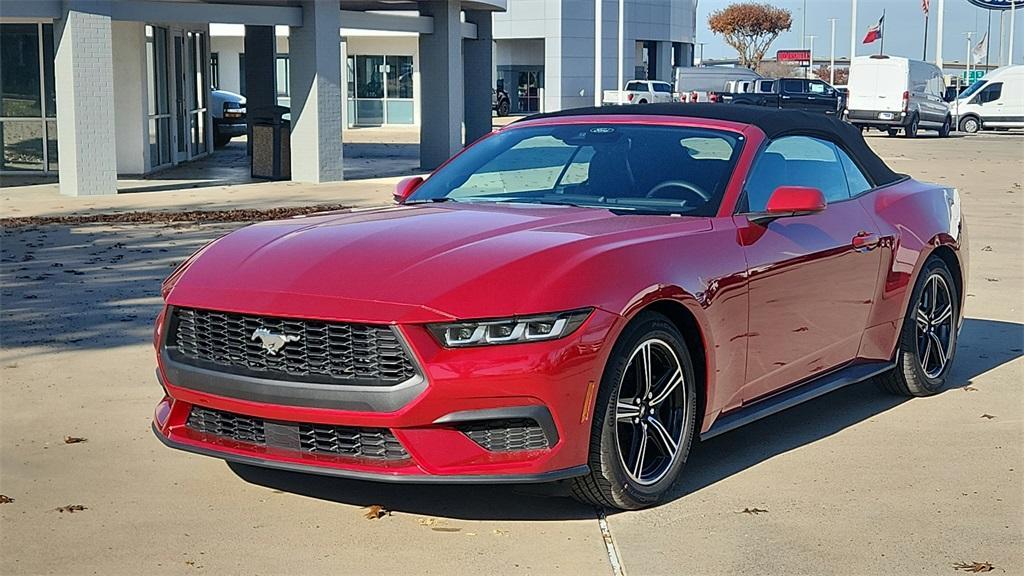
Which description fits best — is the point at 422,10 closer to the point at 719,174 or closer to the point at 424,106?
the point at 424,106

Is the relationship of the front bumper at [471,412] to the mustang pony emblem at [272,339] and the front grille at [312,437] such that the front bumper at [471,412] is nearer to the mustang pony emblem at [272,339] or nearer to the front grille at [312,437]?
the front grille at [312,437]

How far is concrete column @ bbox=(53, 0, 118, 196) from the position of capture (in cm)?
1889

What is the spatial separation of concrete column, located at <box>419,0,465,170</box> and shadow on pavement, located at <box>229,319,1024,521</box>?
63.1 ft

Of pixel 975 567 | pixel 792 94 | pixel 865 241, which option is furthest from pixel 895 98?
pixel 975 567

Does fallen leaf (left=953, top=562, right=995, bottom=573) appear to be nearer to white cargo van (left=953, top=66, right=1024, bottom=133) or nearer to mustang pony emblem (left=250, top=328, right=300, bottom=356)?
mustang pony emblem (left=250, top=328, right=300, bottom=356)

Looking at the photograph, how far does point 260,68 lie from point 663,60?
57.4 m

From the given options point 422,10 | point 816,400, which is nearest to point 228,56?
point 422,10

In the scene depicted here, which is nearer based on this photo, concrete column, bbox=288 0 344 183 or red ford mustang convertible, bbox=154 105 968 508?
red ford mustang convertible, bbox=154 105 968 508

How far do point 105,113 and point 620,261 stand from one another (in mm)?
15594

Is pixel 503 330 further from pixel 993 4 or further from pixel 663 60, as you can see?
pixel 663 60

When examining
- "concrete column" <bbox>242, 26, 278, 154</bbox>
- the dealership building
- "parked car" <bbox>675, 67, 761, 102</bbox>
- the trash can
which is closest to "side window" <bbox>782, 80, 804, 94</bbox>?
"parked car" <bbox>675, 67, 761, 102</bbox>

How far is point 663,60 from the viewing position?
8119 centimetres

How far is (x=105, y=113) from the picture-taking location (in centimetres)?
1927

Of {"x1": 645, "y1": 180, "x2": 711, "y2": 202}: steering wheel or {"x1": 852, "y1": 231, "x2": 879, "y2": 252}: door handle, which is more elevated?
{"x1": 645, "y1": 180, "x2": 711, "y2": 202}: steering wheel
